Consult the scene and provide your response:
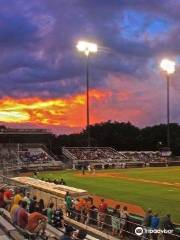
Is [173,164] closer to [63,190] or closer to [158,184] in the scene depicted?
[158,184]

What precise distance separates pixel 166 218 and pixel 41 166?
57371mm

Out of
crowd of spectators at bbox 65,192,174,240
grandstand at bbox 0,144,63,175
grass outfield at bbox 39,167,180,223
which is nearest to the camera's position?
crowd of spectators at bbox 65,192,174,240

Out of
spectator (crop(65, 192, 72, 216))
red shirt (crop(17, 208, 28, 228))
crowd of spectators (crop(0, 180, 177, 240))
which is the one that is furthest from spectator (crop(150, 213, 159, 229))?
spectator (crop(65, 192, 72, 216))

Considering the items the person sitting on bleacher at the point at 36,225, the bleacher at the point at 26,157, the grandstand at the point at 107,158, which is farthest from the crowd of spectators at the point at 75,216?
the grandstand at the point at 107,158

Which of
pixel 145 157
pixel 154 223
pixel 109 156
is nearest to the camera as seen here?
pixel 154 223

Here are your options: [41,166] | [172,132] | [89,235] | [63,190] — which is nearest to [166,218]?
[89,235]

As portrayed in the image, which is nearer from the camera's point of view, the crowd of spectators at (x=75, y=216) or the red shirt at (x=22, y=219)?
the crowd of spectators at (x=75, y=216)

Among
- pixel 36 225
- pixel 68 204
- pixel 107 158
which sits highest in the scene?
pixel 107 158

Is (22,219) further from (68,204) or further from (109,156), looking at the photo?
(109,156)

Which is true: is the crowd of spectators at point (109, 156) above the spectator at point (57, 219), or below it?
above

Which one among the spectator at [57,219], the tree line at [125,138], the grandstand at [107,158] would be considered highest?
the tree line at [125,138]

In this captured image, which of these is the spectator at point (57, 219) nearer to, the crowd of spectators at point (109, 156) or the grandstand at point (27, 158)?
the grandstand at point (27, 158)

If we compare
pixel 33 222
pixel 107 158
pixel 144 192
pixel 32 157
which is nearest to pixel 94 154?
pixel 107 158

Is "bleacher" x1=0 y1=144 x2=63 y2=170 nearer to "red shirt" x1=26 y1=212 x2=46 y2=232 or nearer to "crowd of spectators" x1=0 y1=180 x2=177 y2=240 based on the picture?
"crowd of spectators" x1=0 y1=180 x2=177 y2=240
